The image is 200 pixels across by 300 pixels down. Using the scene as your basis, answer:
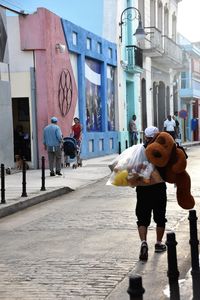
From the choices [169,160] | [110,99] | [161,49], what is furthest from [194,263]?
[161,49]

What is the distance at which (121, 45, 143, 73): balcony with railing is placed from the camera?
27984mm

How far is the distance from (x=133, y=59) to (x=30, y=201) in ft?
59.2

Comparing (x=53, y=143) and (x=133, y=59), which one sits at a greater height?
(x=133, y=59)

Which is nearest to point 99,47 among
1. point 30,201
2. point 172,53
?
point 172,53

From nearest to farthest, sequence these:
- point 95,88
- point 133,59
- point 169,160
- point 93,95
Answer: point 169,160 → point 93,95 → point 95,88 → point 133,59

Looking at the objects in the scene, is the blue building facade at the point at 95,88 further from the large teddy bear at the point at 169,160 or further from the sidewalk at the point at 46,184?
the large teddy bear at the point at 169,160

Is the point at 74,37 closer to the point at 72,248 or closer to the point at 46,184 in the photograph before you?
the point at 46,184

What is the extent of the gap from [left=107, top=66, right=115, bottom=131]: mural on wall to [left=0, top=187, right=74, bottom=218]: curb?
501 inches

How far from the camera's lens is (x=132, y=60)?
28.2 metres

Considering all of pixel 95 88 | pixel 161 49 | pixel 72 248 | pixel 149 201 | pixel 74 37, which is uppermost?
pixel 161 49

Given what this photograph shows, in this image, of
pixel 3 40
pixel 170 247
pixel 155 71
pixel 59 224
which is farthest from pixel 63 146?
pixel 155 71

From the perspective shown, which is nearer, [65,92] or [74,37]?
[65,92]

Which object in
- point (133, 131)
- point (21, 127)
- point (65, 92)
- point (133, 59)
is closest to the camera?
point (21, 127)

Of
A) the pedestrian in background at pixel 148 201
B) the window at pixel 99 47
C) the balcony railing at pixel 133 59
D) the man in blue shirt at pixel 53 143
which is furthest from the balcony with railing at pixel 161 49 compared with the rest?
the pedestrian in background at pixel 148 201
